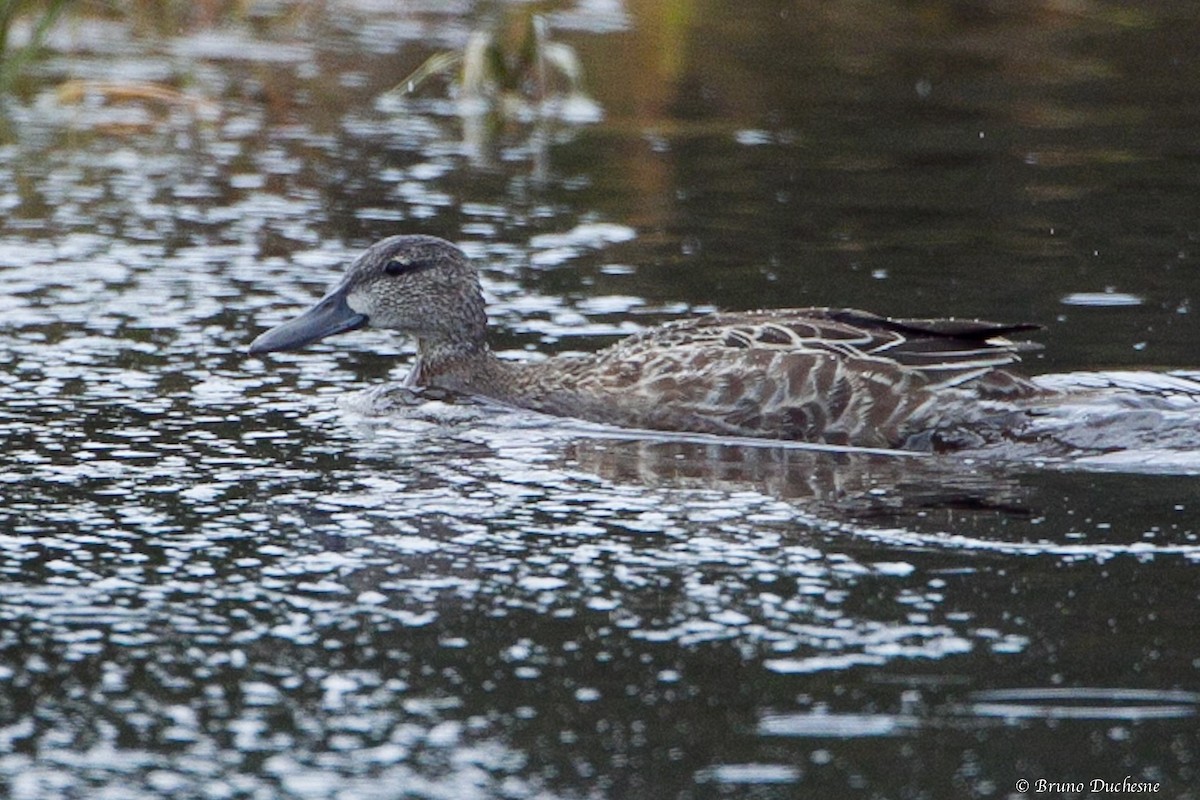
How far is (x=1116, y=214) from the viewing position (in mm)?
12312

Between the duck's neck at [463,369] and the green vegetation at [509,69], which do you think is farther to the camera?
the green vegetation at [509,69]

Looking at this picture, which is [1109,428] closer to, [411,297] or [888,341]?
[888,341]

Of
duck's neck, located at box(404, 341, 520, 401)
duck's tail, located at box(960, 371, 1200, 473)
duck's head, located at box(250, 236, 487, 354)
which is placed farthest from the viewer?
duck's head, located at box(250, 236, 487, 354)

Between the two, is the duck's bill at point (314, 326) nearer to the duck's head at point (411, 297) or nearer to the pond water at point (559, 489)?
the duck's head at point (411, 297)

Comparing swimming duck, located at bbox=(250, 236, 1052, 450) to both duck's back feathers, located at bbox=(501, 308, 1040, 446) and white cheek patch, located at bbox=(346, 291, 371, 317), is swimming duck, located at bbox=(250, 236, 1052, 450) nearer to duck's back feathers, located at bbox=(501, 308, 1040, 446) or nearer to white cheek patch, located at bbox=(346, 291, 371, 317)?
duck's back feathers, located at bbox=(501, 308, 1040, 446)

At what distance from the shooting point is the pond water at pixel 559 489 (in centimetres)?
534

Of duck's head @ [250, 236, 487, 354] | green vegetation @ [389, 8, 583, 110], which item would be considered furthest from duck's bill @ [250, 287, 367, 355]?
green vegetation @ [389, 8, 583, 110]

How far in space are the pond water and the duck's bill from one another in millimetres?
178

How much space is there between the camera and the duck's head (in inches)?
368

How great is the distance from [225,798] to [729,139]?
10144 mm

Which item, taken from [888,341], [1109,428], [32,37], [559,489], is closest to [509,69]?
[32,37]

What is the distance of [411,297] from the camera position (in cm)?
945

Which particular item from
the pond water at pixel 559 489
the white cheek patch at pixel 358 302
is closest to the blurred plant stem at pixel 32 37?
the pond water at pixel 559 489

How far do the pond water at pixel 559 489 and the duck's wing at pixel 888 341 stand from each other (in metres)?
0.49
